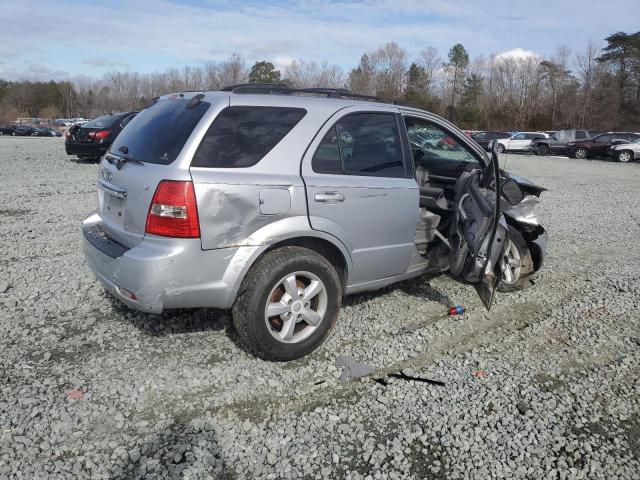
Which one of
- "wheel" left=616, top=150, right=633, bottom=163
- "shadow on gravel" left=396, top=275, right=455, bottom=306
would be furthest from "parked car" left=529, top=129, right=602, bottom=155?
"shadow on gravel" left=396, top=275, right=455, bottom=306

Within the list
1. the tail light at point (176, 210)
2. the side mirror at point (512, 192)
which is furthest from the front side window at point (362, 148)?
the side mirror at point (512, 192)

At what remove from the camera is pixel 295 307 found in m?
3.59

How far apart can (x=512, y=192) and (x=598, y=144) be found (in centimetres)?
2753

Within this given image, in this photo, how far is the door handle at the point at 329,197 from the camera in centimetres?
358

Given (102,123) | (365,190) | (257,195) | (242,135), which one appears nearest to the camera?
(257,195)

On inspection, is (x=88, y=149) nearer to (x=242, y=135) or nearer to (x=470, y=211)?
(x=242, y=135)

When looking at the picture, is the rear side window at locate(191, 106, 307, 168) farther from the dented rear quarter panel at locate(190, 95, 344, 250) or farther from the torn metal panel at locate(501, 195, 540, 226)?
the torn metal panel at locate(501, 195, 540, 226)

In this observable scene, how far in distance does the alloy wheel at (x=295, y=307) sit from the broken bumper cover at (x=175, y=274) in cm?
32

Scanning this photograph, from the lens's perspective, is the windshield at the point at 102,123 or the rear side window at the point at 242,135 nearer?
the rear side window at the point at 242,135

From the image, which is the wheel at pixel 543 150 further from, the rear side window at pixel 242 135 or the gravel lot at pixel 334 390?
the rear side window at pixel 242 135

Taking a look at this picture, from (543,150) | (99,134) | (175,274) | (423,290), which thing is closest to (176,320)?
(175,274)

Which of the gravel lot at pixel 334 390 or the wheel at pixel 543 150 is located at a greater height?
the wheel at pixel 543 150

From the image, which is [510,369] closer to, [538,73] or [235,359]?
[235,359]

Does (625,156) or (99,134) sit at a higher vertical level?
(99,134)
